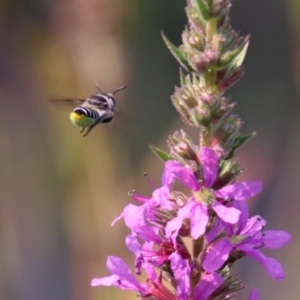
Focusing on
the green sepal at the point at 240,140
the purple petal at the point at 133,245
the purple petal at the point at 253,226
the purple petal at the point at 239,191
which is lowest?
the purple petal at the point at 253,226

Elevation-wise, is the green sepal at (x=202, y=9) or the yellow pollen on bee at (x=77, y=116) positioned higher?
the yellow pollen on bee at (x=77, y=116)

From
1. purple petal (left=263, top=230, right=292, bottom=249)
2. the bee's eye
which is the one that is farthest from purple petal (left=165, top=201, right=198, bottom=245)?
the bee's eye

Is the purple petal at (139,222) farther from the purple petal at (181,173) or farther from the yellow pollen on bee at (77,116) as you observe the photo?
the yellow pollen on bee at (77,116)

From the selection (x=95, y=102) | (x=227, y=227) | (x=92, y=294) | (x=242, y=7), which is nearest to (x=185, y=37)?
(x=227, y=227)

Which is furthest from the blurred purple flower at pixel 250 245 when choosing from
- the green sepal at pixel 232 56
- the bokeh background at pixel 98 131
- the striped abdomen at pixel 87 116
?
the bokeh background at pixel 98 131

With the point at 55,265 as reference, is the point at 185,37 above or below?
below

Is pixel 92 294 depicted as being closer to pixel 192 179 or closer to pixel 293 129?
pixel 293 129

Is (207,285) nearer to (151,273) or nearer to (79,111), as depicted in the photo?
(151,273)

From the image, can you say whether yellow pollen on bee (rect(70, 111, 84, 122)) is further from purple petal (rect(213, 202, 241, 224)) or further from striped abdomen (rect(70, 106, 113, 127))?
purple petal (rect(213, 202, 241, 224))
